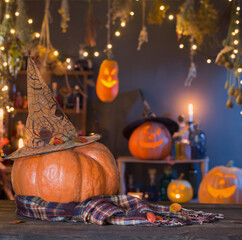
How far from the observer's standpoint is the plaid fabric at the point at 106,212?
0.99 meters

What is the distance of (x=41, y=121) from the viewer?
1.20m

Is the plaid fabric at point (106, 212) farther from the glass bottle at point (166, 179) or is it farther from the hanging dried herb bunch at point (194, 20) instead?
the glass bottle at point (166, 179)

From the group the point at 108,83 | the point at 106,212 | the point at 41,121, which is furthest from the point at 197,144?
the point at 106,212

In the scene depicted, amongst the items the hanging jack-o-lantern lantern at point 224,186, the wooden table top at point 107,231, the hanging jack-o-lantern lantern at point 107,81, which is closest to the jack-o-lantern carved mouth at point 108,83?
the hanging jack-o-lantern lantern at point 107,81

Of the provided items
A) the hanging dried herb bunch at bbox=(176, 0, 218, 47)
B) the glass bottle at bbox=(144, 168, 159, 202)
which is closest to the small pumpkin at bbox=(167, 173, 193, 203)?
the glass bottle at bbox=(144, 168, 159, 202)

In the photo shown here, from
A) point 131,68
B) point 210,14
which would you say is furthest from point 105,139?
point 210,14

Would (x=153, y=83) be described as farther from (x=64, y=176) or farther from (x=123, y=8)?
(x=64, y=176)

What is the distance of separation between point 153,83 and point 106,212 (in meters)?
3.16

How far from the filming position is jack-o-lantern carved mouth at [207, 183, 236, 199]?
8.06 ft

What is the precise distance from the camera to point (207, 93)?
13.1ft

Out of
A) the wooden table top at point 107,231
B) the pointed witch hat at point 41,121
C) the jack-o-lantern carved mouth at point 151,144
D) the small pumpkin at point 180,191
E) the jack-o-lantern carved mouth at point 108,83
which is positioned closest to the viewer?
the wooden table top at point 107,231

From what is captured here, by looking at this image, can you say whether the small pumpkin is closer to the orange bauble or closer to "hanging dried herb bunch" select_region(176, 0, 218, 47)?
the orange bauble

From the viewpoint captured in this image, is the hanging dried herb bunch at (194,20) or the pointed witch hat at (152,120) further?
Answer: the pointed witch hat at (152,120)

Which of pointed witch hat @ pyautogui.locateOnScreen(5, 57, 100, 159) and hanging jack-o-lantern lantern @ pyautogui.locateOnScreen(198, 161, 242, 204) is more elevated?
pointed witch hat @ pyautogui.locateOnScreen(5, 57, 100, 159)
